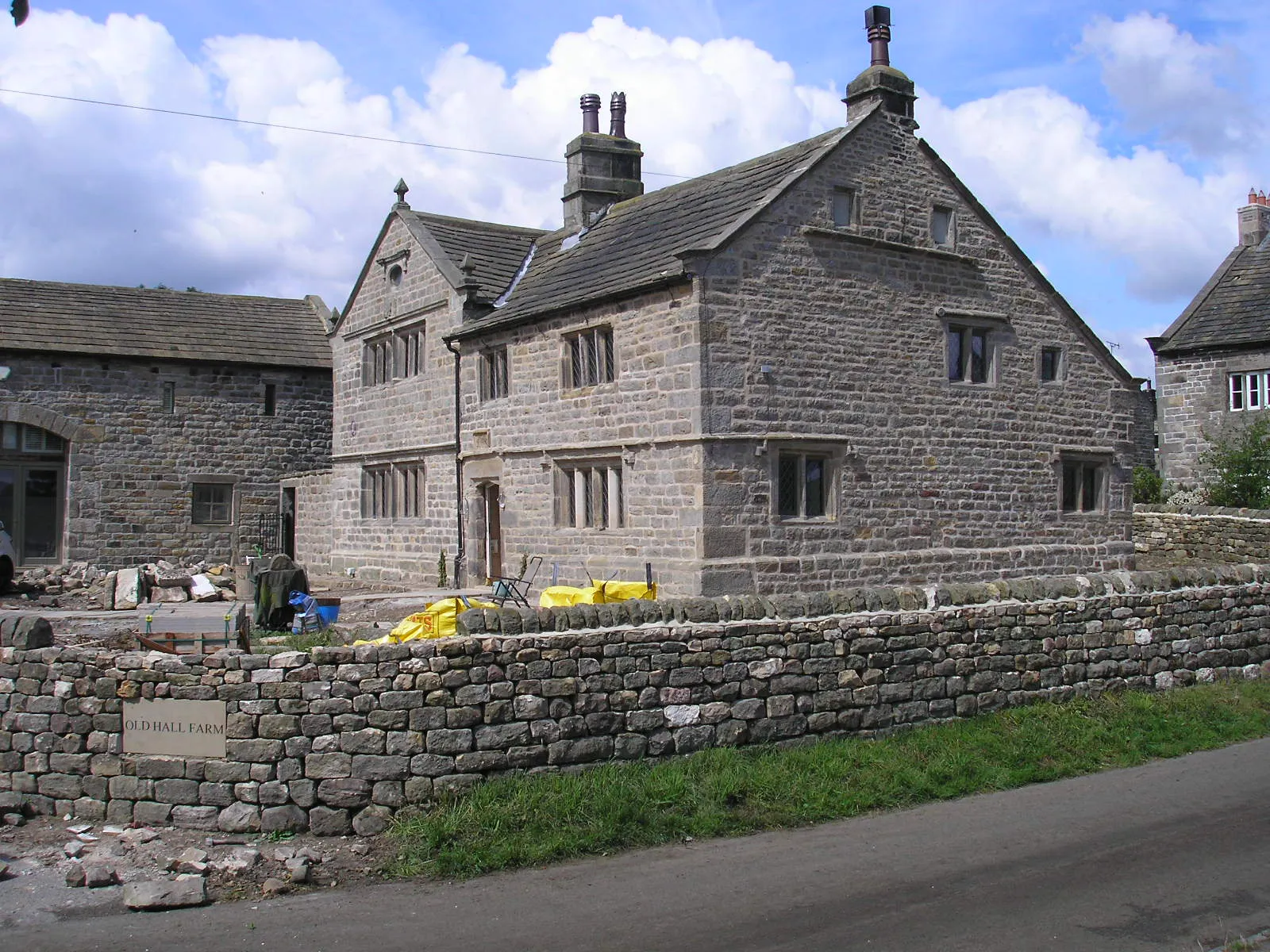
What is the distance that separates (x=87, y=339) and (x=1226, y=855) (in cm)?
2637

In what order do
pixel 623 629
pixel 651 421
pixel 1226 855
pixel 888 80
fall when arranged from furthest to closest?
pixel 888 80
pixel 651 421
pixel 623 629
pixel 1226 855

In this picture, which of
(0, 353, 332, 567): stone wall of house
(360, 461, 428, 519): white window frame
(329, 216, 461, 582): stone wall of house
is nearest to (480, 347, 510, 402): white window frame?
(329, 216, 461, 582): stone wall of house

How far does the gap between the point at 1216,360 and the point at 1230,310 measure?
153cm

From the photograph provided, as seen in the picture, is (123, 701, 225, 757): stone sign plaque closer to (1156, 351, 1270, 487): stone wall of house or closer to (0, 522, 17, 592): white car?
(0, 522, 17, 592): white car

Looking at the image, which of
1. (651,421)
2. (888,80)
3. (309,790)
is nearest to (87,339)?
(651,421)

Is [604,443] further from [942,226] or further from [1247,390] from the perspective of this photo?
[1247,390]

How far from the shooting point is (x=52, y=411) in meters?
26.8

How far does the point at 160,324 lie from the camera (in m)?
29.0

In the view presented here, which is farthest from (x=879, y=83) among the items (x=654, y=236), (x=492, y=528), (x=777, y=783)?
(x=777, y=783)

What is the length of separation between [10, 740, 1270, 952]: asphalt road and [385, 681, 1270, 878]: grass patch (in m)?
0.24

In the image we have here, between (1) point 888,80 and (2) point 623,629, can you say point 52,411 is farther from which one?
(2) point 623,629

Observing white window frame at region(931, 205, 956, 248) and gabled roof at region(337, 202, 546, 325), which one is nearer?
white window frame at region(931, 205, 956, 248)

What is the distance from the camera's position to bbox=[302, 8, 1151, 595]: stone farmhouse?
17.5 m

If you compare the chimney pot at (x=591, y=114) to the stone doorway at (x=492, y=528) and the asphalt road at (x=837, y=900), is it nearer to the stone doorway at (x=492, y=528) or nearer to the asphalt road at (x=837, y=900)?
the stone doorway at (x=492, y=528)
